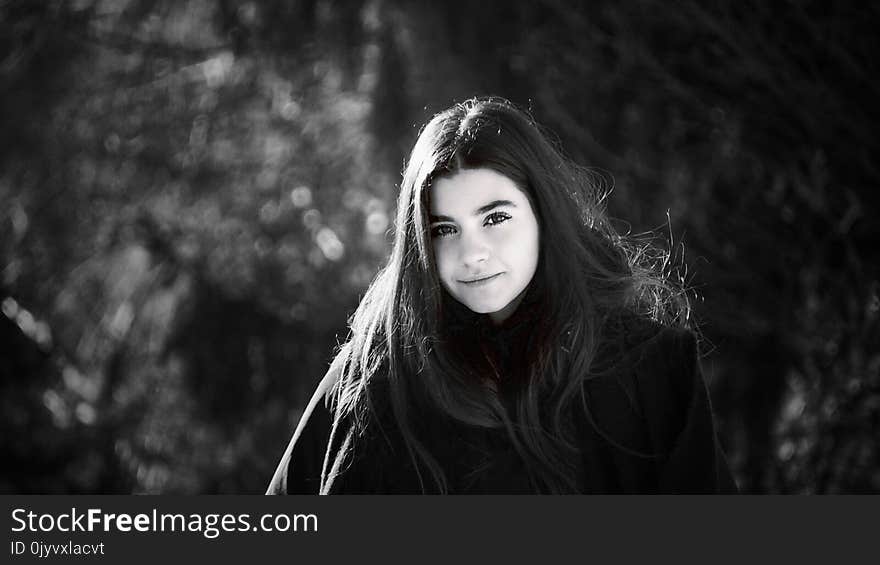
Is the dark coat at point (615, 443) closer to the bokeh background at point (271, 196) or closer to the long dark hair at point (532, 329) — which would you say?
the long dark hair at point (532, 329)

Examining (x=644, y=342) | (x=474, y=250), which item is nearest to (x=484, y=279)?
(x=474, y=250)

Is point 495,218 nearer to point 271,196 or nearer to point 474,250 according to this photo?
point 474,250

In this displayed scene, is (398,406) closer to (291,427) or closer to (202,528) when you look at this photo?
(202,528)

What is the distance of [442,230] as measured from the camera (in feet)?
6.11

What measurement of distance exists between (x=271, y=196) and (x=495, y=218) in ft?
10.1

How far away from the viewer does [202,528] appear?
1956 millimetres

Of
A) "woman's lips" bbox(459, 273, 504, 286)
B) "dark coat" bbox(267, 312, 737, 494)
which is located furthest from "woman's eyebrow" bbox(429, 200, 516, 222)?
"dark coat" bbox(267, 312, 737, 494)

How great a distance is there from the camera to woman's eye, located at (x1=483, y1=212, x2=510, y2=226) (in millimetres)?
1817

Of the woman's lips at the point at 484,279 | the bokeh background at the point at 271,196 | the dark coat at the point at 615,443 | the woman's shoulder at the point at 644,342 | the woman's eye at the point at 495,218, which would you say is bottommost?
the bokeh background at the point at 271,196

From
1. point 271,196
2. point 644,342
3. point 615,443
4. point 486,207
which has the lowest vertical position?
point 271,196

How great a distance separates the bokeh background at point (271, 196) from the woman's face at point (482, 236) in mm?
1776

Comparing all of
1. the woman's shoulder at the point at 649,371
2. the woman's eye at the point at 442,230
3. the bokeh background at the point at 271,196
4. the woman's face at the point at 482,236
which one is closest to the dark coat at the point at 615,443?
the woman's shoulder at the point at 649,371

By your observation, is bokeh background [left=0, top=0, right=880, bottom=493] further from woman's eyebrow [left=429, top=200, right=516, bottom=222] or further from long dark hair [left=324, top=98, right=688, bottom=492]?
woman's eyebrow [left=429, top=200, right=516, bottom=222]

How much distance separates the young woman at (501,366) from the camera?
1.80 m
